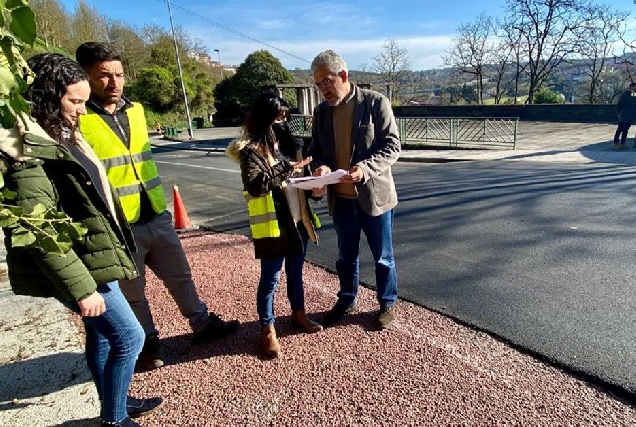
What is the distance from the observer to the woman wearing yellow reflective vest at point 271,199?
256cm

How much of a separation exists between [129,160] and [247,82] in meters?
30.8

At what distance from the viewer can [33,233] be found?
4.28 feet

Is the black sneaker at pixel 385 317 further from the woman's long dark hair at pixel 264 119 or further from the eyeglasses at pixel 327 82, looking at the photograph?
the eyeglasses at pixel 327 82

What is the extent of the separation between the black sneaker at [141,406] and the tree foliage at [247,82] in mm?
28020

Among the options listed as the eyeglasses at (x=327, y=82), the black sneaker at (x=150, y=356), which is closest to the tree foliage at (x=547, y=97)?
the eyeglasses at (x=327, y=82)

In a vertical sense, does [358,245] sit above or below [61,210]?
below

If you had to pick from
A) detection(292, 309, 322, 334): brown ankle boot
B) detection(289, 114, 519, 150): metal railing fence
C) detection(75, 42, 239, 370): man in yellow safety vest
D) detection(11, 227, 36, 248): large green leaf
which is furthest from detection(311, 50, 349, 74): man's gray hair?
detection(289, 114, 519, 150): metal railing fence

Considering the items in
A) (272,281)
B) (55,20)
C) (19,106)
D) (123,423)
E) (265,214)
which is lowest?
(123,423)

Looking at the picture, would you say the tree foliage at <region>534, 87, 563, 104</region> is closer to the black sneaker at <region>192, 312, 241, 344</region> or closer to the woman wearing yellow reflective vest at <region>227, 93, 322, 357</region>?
the woman wearing yellow reflective vest at <region>227, 93, 322, 357</region>

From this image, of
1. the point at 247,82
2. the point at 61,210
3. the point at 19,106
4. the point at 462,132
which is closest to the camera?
the point at 19,106

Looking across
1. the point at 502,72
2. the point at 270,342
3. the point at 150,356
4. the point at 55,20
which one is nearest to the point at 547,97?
the point at 502,72

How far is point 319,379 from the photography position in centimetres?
255

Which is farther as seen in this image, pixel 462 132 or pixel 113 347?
pixel 462 132

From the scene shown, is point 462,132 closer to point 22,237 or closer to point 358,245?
point 358,245
